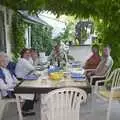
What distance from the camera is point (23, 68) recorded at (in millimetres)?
6137

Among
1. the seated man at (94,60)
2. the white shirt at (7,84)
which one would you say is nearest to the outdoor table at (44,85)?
the white shirt at (7,84)

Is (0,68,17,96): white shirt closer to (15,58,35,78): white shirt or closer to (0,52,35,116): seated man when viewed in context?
(0,52,35,116): seated man

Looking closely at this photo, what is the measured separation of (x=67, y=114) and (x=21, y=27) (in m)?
7.06

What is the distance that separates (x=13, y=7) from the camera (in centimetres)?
990

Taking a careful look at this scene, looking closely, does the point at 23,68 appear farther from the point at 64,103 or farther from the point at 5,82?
the point at 64,103

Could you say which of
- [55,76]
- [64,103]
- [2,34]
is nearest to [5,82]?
[55,76]

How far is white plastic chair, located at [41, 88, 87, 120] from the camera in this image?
3.86 metres

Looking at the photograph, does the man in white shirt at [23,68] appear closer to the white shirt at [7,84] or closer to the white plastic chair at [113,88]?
the white shirt at [7,84]

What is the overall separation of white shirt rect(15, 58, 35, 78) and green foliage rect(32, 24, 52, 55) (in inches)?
329

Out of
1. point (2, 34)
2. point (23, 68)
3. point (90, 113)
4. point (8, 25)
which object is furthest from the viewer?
point (8, 25)

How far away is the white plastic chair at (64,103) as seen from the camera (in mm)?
3863

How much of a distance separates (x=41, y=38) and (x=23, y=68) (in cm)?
915

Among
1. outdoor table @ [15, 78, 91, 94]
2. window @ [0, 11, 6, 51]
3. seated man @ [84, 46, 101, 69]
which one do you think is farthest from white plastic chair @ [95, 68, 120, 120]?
window @ [0, 11, 6, 51]

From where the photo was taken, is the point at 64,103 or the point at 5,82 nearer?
the point at 64,103
